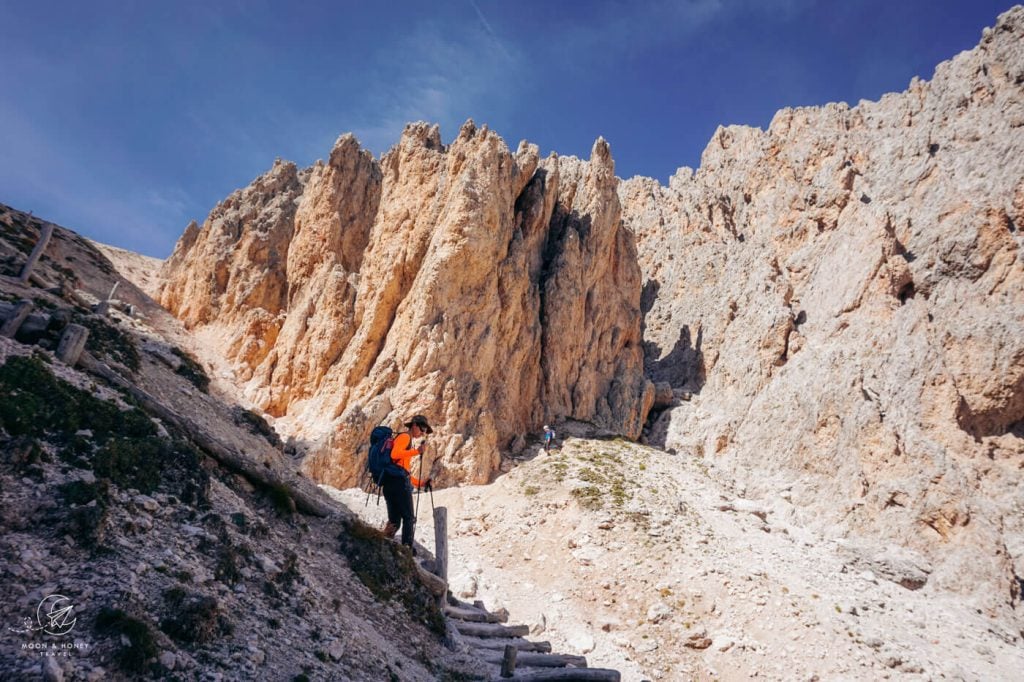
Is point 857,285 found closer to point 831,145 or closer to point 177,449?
point 831,145

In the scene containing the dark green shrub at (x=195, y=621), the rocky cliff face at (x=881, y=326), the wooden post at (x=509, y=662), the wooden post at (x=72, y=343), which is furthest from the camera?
Result: the rocky cliff face at (x=881, y=326)

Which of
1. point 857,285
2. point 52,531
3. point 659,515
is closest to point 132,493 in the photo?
point 52,531

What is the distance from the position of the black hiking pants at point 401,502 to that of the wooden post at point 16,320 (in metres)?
7.16

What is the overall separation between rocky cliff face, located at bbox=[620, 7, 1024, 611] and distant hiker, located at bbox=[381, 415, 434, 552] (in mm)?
24811

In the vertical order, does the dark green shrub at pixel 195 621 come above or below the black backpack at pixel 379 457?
below

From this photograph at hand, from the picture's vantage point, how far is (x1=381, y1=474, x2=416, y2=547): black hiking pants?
11.3 metres

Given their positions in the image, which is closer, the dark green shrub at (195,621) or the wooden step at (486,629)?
the dark green shrub at (195,621)

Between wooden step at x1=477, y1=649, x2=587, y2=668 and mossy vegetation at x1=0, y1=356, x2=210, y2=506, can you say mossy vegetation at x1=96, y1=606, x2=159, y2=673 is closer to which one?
mossy vegetation at x1=0, y1=356, x2=210, y2=506

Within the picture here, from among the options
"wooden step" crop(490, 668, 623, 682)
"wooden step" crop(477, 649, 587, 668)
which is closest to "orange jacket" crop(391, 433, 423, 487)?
"wooden step" crop(477, 649, 587, 668)

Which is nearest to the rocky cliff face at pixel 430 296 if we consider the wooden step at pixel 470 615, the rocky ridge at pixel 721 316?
the rocky ridge at pixel 721 316

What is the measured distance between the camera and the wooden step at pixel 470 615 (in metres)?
13.2

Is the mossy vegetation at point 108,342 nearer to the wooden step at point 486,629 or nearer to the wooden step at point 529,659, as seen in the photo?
the wooden step at point 486,629

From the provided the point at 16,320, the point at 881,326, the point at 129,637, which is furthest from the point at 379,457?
the point at 881,326

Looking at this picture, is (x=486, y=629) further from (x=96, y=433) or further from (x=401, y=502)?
(x=96, y=433)
